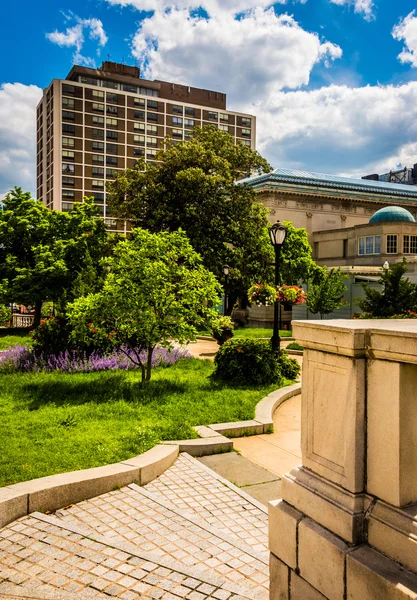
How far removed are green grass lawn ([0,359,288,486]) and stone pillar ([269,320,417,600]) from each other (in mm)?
3838

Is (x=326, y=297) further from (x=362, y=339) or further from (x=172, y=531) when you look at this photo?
(x=362, y=339)

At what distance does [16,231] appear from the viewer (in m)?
28.7

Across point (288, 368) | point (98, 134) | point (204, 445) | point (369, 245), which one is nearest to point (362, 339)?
point (204, 445)

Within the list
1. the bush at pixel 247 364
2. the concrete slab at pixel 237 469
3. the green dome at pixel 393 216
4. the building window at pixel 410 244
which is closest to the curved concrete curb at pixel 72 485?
the concrete slab at pixel 237 469

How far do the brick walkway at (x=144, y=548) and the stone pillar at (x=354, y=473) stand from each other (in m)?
0.76

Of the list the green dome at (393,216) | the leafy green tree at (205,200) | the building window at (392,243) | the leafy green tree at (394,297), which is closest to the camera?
the leafy green tree at (394,297)

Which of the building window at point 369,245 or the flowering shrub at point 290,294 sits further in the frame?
the building window at point 369,245

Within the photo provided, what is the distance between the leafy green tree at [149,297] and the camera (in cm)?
1116

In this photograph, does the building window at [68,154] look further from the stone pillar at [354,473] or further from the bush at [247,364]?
the stone pillar at [354,473]

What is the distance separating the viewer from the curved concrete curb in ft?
16.4

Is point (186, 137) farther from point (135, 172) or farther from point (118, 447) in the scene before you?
point (118, 447)

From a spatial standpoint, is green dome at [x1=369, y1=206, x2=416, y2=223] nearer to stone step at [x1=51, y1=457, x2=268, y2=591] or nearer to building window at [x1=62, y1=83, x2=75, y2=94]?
Result: stone step at [x1=51, y1=457, x2=268, y2=591]

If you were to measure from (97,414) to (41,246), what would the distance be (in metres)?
20.8

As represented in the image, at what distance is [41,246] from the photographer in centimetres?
2739
